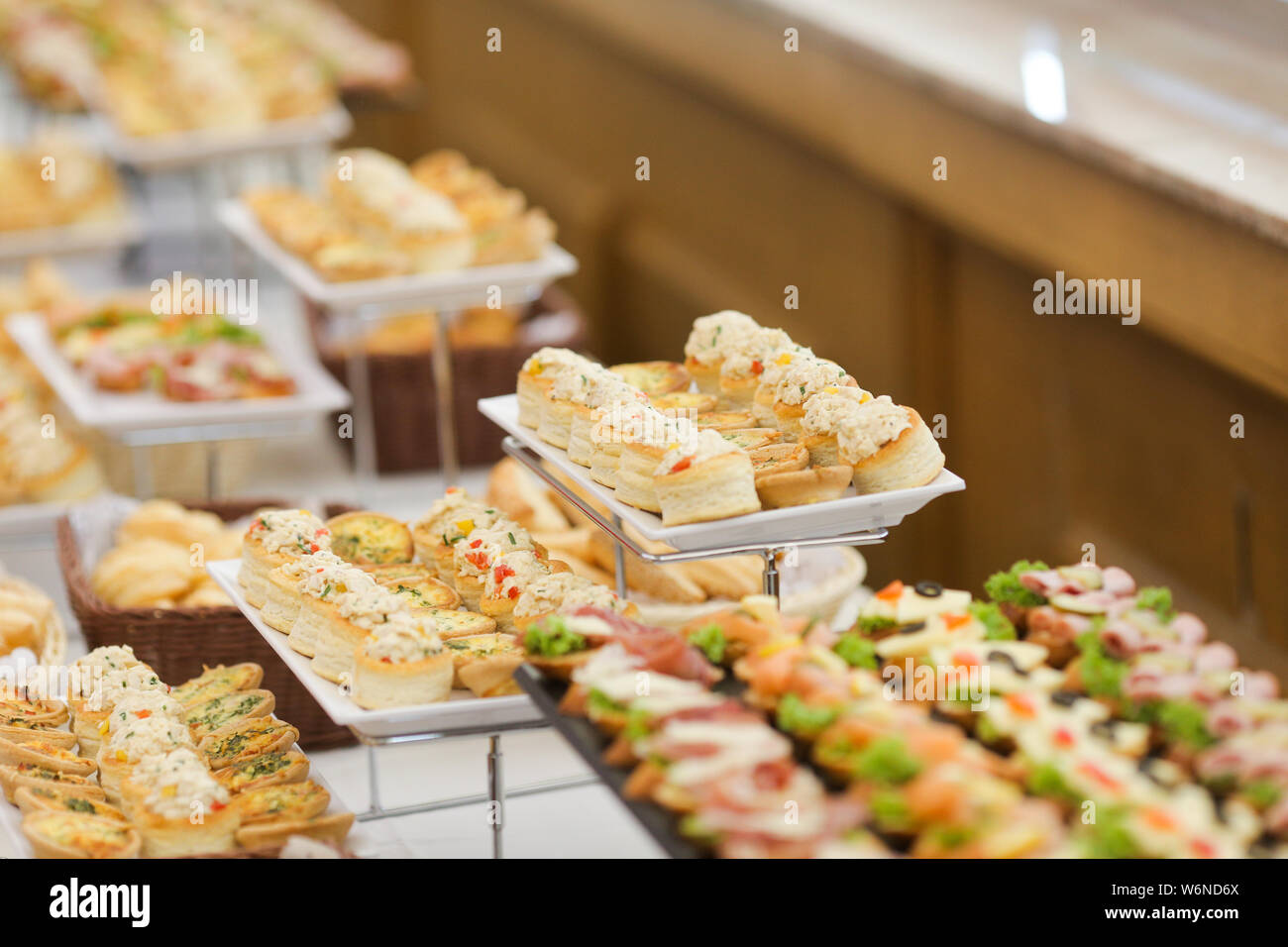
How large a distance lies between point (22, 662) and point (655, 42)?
318 cm

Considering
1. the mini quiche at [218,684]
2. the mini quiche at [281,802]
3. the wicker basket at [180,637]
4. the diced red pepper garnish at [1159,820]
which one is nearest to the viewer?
the diced red pepper garnish at [1159,820]

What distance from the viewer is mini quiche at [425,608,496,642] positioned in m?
2.12

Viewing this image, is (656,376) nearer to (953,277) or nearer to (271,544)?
(271,544)

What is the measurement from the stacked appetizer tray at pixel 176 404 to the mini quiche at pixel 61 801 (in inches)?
56.7

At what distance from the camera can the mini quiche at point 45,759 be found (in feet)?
7.25

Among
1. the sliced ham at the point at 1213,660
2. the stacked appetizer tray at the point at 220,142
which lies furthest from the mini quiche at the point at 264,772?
the stacked appetizer tray at the point at 220,142

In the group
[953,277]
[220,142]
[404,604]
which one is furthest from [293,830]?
[220,142]

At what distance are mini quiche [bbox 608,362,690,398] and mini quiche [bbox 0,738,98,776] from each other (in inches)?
34.8

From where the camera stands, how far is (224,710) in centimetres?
235

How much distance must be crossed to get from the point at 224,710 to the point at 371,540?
35 cm

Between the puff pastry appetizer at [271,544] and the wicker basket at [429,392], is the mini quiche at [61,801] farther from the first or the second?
the wicker basket at [429,392]

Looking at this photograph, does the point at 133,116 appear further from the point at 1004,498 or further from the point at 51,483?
the point at 1004,498

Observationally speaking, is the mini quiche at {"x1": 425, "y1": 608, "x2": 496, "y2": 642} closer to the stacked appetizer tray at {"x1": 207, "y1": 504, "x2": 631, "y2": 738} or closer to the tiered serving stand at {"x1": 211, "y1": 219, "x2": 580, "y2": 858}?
the stacked appetizer tray at {"x1": 207, "y1": 504, "x2": 631, "y2": 738}
